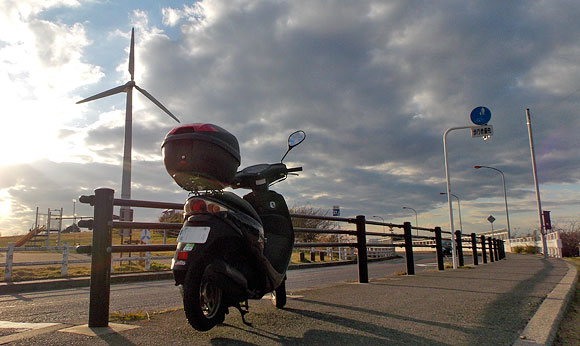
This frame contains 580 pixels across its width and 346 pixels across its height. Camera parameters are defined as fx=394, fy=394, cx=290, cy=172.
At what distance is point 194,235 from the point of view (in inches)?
97.6

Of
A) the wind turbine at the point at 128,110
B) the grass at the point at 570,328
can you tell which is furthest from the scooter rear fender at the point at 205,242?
the wind turbine at the point at 128,110

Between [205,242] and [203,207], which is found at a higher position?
[203,207]

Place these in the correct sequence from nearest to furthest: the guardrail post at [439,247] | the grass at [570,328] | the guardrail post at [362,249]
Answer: the grass at [570,328] → the guardrail post at [362,249] → the guardrail post at [439,247]

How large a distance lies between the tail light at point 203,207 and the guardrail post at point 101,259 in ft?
2.94

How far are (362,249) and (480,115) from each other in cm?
837

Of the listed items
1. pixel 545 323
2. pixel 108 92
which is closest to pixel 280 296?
pixel 545 323

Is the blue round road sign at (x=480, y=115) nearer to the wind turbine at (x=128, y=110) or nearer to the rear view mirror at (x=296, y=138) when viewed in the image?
the rear view mirror at (x=296, y=138)

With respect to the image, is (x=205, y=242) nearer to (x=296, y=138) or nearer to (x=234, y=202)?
(x=234, y=202)

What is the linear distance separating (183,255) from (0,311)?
3.62 m

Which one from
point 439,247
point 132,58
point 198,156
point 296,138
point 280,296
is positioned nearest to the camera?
point 198,156

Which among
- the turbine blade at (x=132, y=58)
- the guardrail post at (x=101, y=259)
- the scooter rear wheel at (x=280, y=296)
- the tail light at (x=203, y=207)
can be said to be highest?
the turbine blade at (x=132, y=58)

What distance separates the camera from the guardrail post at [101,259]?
288cm

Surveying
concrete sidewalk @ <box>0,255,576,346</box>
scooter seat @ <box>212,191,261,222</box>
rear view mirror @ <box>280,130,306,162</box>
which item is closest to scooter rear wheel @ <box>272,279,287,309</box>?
concrete sidewalk @ <box>0,255,576,346</box>

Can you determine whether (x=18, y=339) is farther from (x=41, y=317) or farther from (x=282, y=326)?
(x=41, y=317)
